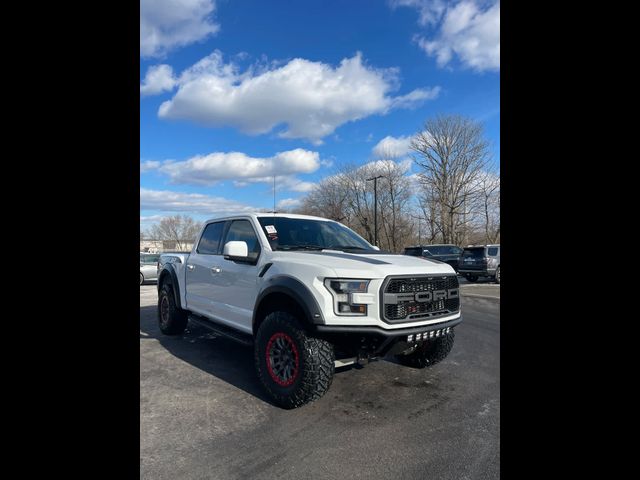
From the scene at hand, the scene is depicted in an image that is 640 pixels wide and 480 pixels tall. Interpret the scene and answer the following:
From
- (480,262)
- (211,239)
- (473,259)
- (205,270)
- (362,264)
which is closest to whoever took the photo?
(362,264)

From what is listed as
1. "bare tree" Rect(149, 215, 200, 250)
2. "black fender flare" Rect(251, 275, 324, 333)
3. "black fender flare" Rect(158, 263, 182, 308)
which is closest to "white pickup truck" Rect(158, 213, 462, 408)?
"black fender flare" Rect(251, 275, 324, 333)

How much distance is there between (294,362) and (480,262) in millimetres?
14469

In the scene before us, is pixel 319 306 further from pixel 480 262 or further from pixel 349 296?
pixel 480 262

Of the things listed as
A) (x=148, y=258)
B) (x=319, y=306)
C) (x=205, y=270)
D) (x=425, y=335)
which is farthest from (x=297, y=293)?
(x=148, y=258)

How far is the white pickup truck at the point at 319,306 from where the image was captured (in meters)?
3.06

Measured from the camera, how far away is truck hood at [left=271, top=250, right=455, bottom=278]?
10.1ft

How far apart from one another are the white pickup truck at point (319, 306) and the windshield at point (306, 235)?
14 millimetres

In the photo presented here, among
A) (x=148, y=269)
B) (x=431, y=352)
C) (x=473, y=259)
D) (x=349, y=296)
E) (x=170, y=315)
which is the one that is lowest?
(x=431, y=352)

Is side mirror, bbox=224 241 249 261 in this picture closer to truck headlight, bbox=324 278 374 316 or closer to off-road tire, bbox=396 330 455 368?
truck headlight, bbox=324 278 374 316

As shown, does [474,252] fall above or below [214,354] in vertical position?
above

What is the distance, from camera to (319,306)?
3049 mm
